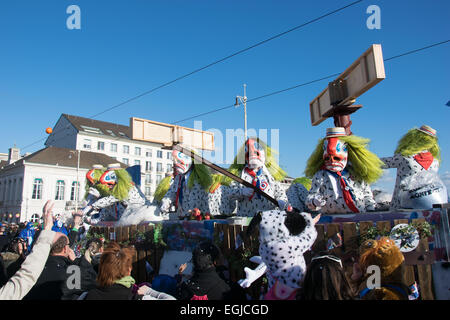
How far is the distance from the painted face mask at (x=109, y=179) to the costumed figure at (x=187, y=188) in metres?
1.69

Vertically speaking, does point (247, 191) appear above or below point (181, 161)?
below

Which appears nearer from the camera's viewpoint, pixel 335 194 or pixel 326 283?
pixel 326 283

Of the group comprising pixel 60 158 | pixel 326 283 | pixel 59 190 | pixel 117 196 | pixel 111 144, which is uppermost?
pixel 111 144

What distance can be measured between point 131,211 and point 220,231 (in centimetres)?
278

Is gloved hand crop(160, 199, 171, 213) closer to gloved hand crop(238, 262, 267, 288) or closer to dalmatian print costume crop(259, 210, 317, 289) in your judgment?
gloved hand crop(238, 262, 267, 288)

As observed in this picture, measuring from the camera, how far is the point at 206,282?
7.77 ft

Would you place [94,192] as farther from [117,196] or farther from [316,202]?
[316,202]

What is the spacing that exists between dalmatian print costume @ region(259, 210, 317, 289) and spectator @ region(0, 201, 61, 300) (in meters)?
1.45

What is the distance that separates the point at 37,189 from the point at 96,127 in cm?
1442

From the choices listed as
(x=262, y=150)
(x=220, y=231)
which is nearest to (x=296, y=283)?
(x=220, y=231)

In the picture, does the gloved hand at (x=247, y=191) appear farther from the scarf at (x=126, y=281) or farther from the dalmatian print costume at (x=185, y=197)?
the scarf at (x=126, y=281)

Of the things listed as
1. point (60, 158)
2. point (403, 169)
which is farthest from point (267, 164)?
point (60, 158)

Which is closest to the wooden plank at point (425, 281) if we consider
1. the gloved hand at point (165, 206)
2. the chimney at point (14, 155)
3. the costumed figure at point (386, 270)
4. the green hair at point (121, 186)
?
the costumed figure at point (386, 270)
